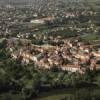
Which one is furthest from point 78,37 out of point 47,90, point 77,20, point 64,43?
point 47,90

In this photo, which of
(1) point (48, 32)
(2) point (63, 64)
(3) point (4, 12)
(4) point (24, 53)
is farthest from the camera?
(3) point (4, 12)

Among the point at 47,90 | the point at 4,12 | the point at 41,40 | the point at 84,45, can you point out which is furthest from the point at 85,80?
the point at 4,12

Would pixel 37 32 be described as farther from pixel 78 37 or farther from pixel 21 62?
pixel 21 62

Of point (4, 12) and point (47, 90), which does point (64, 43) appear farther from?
point (4, 12)

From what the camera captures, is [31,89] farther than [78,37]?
No

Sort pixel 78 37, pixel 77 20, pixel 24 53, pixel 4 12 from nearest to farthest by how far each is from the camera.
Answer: pixel 24 53
pixel 78 37
pixel 77 20
pixel 4 12

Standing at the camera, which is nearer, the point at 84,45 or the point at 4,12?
the point at 84,45

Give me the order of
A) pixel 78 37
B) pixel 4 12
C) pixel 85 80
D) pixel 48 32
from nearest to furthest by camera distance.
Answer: pixel 85 80, pixel 78 37, pixel 48 32, pixel 4 12

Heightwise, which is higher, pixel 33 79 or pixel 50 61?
pixel 33 79

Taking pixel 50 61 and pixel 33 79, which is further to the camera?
pixel 50 61
